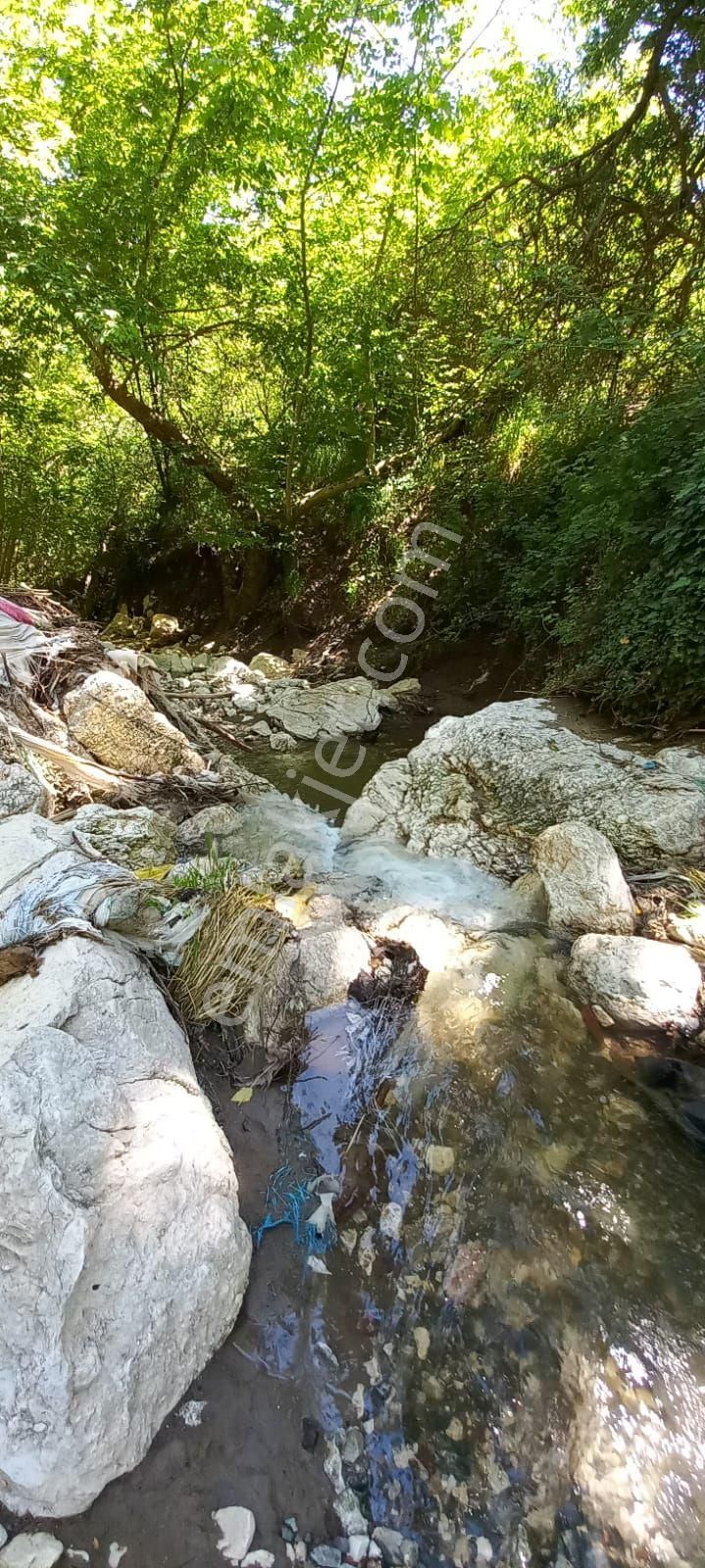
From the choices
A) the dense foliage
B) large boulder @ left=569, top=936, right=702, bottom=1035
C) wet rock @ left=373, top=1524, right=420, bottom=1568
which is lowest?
wet rock @ left=373, top=1524, right=420, bottom=1568

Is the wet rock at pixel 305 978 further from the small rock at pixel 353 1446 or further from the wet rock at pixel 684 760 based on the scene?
the wet rock at pixel 684 760

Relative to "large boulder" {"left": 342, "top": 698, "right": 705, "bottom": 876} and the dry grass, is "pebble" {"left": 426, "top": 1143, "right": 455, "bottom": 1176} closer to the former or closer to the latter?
the dry grass

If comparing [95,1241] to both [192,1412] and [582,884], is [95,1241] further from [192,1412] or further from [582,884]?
[582,884]

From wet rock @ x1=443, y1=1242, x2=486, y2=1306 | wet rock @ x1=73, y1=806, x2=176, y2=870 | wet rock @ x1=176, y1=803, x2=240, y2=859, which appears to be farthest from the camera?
wet rock @ x1=176, y1=803, x2=240, y2=859

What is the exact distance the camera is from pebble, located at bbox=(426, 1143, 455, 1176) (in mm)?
2537

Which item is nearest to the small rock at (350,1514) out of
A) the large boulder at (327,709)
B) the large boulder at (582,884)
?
the large boulder at (582,884)

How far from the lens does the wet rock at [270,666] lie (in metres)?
9.63

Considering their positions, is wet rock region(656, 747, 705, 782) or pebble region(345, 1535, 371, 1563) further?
wet rock region(656, 747, 705, 782)

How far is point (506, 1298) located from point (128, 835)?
3.21 metres

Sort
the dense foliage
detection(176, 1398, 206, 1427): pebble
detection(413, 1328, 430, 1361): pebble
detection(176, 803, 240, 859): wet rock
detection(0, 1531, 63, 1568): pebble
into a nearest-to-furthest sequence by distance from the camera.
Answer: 1. detection(0, 1531, 63, 1568): pebble
2. detection(176, 1398, 206, 1427): pebble
3. detection(413, 1328, 430, 1361): pebble
4. detection(176, 803, 240, 859): wet rock
5. the dense foliage

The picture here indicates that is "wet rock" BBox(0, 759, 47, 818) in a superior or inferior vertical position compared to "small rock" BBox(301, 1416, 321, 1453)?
superior

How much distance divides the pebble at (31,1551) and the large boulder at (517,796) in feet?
12.6

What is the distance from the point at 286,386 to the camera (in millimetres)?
9758

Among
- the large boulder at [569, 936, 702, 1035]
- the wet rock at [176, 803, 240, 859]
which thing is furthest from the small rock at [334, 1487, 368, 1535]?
the wet rock at [176, 803, 240, 859]
